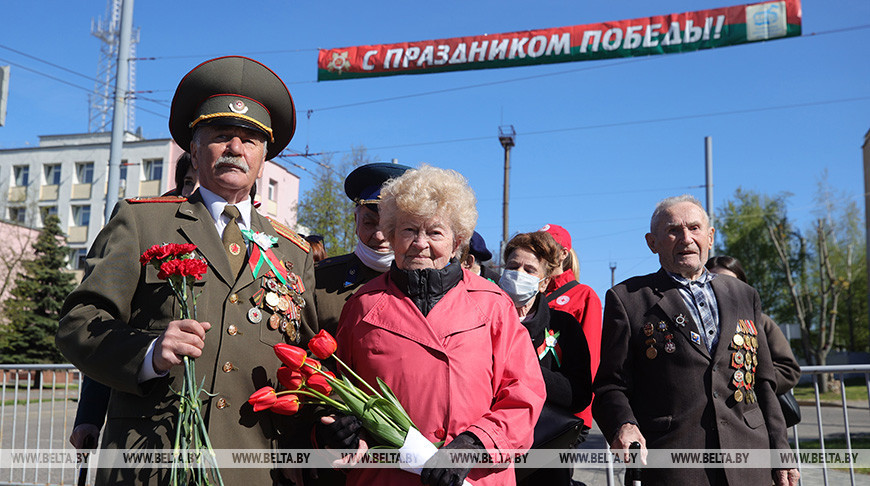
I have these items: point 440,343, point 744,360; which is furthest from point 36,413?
point 744,360

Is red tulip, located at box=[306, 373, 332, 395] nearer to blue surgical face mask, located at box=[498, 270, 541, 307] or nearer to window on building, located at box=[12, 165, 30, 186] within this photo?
blue surgical face mask, located at box=[498, 270, 541, 307]

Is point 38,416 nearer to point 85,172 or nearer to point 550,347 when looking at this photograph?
point 550,347

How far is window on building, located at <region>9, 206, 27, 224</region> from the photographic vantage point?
3970 cm

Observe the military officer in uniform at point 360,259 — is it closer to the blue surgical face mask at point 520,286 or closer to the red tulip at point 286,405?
the blue surgical face mask at point 520,286

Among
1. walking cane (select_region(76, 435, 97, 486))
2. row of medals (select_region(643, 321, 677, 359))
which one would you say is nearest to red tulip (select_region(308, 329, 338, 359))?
walking cane (select_region(76, 435, 97, 486))

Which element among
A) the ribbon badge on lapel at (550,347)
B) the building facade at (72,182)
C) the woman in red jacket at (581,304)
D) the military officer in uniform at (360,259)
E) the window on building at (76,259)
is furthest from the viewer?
the building facade at (72,182)

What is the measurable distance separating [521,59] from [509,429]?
9242mm

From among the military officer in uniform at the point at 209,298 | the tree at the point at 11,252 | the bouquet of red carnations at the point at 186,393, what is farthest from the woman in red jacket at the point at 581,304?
the tree at the point at 11,252

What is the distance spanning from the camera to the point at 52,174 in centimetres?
4462

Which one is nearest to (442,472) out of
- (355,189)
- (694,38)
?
(355,189)

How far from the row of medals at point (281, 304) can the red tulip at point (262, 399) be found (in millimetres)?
301

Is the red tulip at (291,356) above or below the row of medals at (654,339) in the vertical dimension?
below

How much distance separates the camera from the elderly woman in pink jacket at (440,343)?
93.0 inches

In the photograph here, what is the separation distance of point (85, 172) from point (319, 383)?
47.4 m
